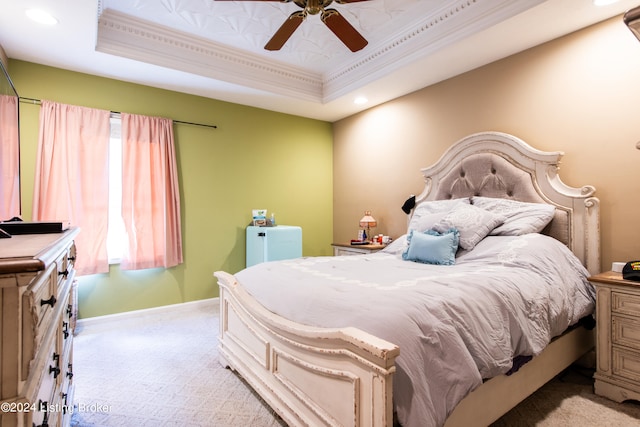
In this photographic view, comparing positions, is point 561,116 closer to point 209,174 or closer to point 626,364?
point 626,364

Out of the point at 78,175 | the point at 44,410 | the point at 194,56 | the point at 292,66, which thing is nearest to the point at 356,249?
the point at 292,66

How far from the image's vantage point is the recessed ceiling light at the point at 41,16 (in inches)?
87.4

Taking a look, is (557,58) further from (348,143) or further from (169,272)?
(169,272)

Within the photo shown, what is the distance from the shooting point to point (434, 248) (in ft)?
7.81

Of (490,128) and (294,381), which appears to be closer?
(294,381)

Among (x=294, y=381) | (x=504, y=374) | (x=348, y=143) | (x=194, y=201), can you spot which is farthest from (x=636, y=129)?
(x=194, y=201)

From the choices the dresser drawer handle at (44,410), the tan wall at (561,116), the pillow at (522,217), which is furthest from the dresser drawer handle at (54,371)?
the tan wall at (561,116)

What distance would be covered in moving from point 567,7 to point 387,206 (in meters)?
2.43

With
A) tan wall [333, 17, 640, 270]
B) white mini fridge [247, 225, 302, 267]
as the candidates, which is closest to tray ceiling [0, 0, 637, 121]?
tan wall [333, 17, 640, 270]

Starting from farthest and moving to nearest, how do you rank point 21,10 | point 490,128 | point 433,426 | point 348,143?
1. point 348,143
2. point 490,128
3. point 21,10
4. point 433,426

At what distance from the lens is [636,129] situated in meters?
2.25

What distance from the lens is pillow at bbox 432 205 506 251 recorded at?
7.95ft

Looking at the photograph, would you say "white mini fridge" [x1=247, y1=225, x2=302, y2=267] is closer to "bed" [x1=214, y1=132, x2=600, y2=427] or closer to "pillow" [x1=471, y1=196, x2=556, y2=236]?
"bed" [x1=214, y1=132, x2=600, y2=427]

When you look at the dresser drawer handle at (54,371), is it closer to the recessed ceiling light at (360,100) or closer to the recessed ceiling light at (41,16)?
the recessed ceiling light at (41,16)
